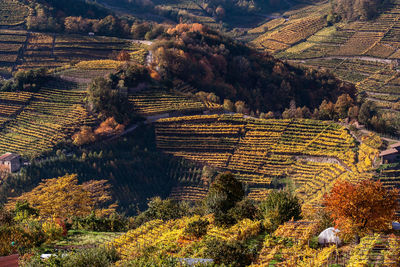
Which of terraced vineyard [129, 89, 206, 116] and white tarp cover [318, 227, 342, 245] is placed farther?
terraced vineyard [129, 89, 206, 116]

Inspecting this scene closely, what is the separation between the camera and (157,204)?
39688 mm

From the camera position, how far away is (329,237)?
26.8 meters

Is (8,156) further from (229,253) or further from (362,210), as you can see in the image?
(362,210)

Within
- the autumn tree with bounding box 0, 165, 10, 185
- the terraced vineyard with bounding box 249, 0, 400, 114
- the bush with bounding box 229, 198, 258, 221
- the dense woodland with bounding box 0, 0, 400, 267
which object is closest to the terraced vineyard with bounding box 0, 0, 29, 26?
the dense woodland with bounding box 0, 0, 400, 267

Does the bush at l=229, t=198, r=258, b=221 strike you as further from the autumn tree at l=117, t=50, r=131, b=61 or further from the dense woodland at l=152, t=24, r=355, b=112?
the autumn tree at l=117, t=50, r=131, b=61

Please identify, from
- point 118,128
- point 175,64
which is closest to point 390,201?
point 118,128

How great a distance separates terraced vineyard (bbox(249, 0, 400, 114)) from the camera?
102312mm

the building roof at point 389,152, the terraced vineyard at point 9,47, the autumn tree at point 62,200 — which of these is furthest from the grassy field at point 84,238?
the terraced vineyard at point 9,47

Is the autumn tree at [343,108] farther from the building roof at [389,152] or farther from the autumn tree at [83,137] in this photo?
the autumn tree at [83,137]

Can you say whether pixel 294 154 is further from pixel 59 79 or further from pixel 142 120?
pixel 59 79

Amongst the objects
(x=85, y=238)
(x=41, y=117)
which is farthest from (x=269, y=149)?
(x=85, y=238)

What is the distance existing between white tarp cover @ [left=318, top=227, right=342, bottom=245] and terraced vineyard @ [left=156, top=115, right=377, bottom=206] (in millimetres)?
19392

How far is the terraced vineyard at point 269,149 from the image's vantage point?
5128 cm

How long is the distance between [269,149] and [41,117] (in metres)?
25.0
